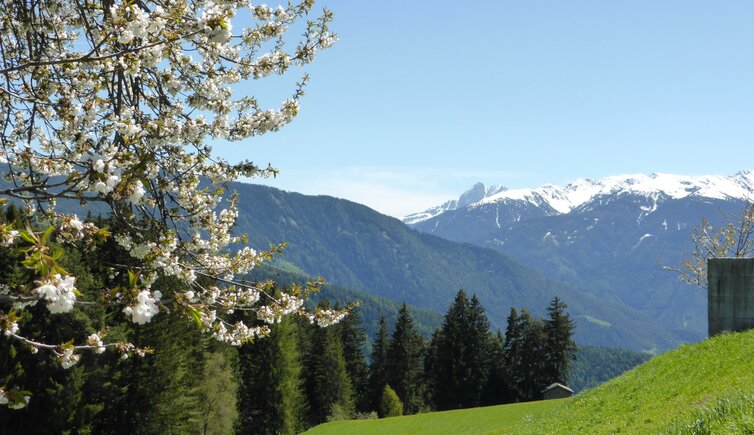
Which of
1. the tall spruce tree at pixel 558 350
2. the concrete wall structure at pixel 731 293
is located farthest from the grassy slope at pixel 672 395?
the tall spruce tree at pixel 558 350

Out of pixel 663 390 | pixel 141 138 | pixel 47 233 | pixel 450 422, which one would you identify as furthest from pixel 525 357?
pixel 47 233

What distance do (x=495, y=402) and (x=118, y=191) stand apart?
235ft

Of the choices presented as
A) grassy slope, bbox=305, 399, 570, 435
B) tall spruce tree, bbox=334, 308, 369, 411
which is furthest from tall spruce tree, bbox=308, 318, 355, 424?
grassy slope, bbox=305, 399, 570, 435

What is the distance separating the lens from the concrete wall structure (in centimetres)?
1973

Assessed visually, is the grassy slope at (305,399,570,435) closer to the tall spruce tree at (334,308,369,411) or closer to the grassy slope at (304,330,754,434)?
the grassy slope at (304,330,754,434)

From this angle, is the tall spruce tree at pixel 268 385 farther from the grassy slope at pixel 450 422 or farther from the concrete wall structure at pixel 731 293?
the concrete wall structure at pixel 731 293

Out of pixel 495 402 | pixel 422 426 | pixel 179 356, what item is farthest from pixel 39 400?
pixel 495 402

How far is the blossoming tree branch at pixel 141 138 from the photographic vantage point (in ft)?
15.4

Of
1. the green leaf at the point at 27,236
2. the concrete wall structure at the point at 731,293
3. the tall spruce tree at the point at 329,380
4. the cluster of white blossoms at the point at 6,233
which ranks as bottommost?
the tall spruce tree at the point at 329,380

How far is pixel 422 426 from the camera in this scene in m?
39.5

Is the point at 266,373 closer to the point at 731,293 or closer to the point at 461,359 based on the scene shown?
the point at 461,359

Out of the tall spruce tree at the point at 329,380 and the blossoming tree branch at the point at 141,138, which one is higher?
the blossoming tree branch at the point at 141,138

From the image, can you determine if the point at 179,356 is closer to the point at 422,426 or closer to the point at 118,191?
the point at 422,426

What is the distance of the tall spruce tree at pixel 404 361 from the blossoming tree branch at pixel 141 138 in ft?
231
